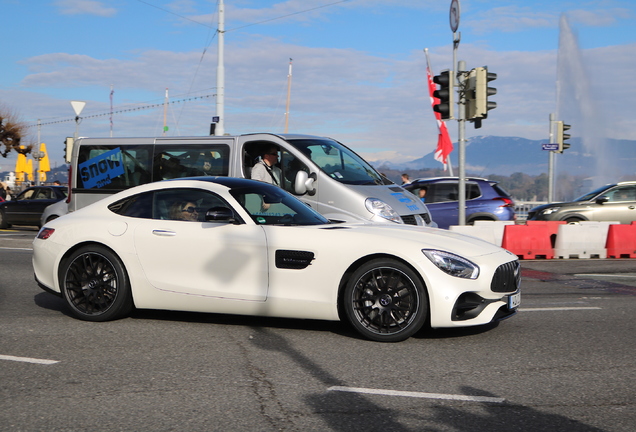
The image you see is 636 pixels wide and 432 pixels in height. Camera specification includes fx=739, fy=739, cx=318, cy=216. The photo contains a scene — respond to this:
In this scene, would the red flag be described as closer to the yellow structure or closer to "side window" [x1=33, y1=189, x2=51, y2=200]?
"side window" [x1=33, y1=189, x2=51, y2=200]

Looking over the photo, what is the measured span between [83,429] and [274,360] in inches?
71.7

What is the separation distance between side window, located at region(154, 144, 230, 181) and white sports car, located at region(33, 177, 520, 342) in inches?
205

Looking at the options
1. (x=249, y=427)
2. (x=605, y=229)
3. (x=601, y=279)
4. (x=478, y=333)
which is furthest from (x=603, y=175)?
(x=249, y=427)

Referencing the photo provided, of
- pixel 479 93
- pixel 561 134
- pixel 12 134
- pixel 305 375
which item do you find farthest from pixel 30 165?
pixel 305 375

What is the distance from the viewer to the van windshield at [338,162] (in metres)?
11.7

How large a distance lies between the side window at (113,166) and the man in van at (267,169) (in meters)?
2.66

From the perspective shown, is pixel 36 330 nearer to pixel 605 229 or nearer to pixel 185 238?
pixel 185 238

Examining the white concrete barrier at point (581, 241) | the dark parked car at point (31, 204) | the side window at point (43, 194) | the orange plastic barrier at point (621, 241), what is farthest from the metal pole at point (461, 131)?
the side window at point (43, 194)

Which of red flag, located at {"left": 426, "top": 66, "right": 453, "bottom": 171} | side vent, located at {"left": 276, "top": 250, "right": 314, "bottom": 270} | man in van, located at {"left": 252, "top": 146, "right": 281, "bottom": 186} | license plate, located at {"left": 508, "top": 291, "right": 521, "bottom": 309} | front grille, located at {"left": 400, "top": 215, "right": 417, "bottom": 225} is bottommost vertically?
license plate, located at {"left": 508, "top": 291, "right": 521, "bottom": 309}

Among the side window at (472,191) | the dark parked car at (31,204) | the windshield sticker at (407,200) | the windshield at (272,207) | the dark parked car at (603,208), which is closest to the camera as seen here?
the windshield at (272,207)

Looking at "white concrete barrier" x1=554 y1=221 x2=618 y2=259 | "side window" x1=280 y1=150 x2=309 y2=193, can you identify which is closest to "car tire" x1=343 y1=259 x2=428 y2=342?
"side window" x1=280 y1=150 x2=309 y2=193

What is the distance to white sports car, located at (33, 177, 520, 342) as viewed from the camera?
236 inches

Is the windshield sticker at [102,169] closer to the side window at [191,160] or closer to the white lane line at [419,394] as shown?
the side window at [191,160]

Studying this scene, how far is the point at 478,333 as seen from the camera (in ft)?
21.4
